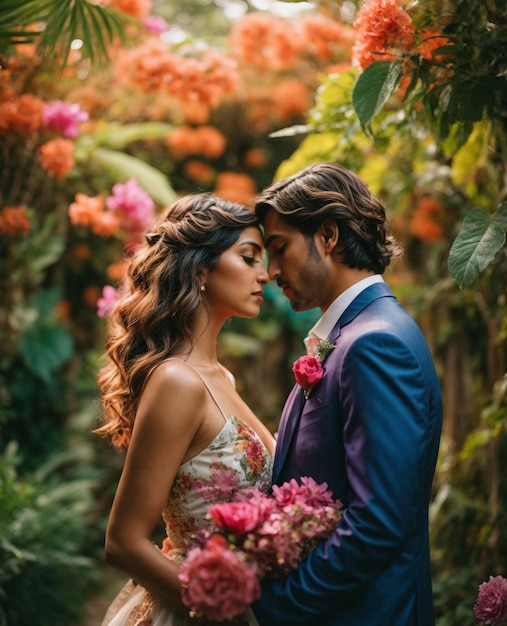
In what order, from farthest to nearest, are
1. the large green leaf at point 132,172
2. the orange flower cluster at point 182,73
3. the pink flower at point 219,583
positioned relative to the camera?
1. the large green leaf at point 132,172
2. the orange flower cluster at point 182,73
3. the pink flower at point 219,583

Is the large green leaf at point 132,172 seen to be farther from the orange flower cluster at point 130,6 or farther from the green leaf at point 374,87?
the green leaf at point 374,87

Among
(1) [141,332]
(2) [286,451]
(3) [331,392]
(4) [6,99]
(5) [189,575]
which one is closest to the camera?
(5) [189,575]

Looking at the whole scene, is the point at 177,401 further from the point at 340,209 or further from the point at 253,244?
the point at 340,209

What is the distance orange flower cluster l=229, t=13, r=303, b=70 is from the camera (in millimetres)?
4832

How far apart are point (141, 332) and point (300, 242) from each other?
2.22 feet

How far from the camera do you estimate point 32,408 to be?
5.23 m

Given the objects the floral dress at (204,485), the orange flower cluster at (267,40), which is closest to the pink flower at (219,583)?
the floral dress at (204,485)

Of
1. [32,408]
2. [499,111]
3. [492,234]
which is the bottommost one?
[32,408]

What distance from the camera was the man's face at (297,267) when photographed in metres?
2.06

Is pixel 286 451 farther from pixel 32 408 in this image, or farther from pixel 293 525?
pixel 32 408

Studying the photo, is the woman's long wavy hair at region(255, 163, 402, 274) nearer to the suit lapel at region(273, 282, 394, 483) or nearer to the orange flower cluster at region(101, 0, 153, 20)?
the suit lapel at region(273, 282, 394, 483)

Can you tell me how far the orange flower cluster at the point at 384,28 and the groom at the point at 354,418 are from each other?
0.43 metres

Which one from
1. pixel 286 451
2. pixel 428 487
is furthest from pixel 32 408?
pixel 428 487

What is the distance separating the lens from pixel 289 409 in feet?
6.79
